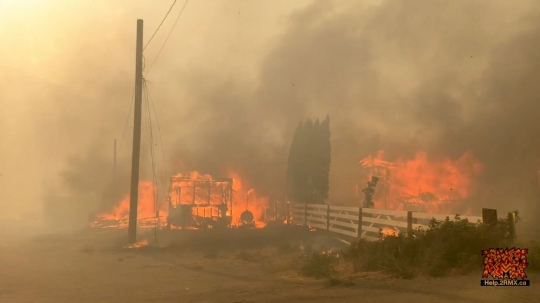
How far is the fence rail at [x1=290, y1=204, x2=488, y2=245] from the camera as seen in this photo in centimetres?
1272

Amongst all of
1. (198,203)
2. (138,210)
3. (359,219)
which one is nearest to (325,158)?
(198,203)

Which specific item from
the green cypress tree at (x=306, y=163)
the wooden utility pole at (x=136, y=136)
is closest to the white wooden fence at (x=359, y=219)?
the green cypress tree at (x=306, y=163)

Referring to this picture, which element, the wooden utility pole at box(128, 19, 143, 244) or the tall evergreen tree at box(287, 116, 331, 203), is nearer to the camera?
the wooden utility pole at box(128, 19, 143, 244)

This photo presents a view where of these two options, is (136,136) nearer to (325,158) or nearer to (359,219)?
(359,219)

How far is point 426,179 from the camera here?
38.3 metres

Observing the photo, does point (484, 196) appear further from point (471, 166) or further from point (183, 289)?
point (183, 289)

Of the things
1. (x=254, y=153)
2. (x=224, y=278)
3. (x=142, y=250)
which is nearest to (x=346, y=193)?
(x=254, y=153)

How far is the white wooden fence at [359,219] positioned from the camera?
12.7m

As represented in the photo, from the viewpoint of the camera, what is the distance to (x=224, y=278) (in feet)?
38.1

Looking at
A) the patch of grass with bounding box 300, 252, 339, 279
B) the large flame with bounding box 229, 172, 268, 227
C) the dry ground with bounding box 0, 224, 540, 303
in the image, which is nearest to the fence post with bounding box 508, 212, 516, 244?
the dry ground with bounding box 0, 224, 540, 303

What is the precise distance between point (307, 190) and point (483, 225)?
953 inches

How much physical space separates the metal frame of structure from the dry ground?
7.58m

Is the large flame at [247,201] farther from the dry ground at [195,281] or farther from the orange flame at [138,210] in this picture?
the dry ground at [195,281]

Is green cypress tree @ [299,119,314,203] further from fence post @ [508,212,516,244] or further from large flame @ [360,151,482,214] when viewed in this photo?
fence post @ [508,212,516,244]
